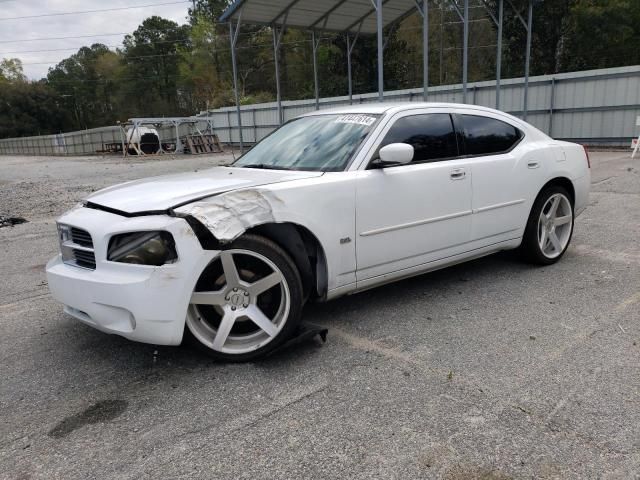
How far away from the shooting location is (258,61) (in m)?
60.0

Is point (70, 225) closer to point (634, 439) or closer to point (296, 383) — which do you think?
point (296, 383)

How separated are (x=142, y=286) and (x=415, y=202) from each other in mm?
2045

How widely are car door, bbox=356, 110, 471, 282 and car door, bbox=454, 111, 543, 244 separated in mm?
133

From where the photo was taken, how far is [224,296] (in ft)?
9.95

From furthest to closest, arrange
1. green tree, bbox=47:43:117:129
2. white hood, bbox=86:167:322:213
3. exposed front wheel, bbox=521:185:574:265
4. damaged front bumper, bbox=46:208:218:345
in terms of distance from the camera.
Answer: green tree, bbox=47:43:117:129 < exposed front wheel, bbox=521:185:574:265 < white hood, bbox=86:167:322:213 < damaged front bumper, bbox=46:208:218:345

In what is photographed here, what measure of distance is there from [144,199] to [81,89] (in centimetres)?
9322

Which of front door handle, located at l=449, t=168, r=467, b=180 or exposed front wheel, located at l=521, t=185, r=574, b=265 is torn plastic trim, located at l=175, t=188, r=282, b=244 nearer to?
front door handle, located at l=449, t=168, r=467, b=180

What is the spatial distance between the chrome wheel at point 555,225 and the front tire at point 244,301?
2.88 metres

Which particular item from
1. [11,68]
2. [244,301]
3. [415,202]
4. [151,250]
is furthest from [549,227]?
[11,68]

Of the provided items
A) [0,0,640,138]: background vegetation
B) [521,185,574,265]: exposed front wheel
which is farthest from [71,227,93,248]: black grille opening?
[0,0,640,138]: background vegetation

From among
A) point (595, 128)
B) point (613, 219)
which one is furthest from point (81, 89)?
point (613, 219)

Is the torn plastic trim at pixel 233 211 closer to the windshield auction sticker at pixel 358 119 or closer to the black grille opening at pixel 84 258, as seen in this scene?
the black grille opening at pixel 84 258

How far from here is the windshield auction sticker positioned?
386cm

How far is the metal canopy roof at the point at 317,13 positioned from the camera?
52.7 feet
